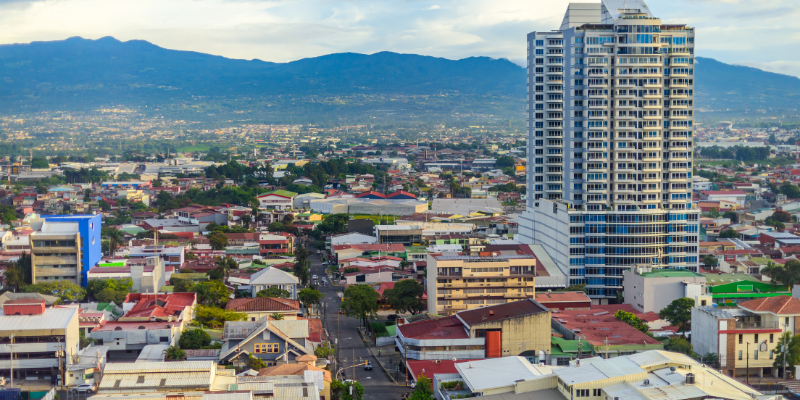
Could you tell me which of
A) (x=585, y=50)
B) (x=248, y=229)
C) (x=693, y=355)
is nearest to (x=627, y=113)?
(x=585, y=50)

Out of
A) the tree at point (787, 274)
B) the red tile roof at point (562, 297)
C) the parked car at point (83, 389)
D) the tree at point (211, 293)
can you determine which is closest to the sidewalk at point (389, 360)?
the tree at point (211, 293)

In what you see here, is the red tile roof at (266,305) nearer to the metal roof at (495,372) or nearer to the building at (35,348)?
the building at (35,348)

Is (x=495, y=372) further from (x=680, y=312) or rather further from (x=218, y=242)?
(x=218, y=242)

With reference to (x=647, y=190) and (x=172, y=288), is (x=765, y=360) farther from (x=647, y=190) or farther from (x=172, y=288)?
(x=172, y=288)

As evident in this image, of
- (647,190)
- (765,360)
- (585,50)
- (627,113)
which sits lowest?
(765,360)

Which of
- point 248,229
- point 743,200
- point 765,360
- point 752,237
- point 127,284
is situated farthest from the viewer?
point 743,200

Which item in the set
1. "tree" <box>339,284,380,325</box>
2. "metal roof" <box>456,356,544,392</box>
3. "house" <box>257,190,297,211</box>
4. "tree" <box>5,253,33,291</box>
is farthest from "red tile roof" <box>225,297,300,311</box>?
"house" <box>257,190,297,211</box>

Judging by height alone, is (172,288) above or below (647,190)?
below
